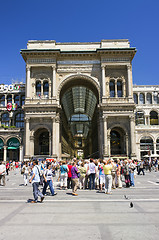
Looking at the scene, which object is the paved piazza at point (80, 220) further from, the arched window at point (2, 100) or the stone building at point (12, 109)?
the arched window at point (2, 100)

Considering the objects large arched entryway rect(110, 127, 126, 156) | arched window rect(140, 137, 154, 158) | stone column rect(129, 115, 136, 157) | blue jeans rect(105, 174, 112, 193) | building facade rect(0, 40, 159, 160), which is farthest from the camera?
arched window rect(140, 137, 154, 158)

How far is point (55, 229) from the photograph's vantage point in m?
6.93

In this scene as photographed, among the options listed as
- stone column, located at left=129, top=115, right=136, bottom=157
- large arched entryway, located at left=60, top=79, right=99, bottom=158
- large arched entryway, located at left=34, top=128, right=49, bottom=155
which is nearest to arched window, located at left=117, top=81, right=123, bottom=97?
large arched entryway, located at left=60, top=79, right=99, bottom=158

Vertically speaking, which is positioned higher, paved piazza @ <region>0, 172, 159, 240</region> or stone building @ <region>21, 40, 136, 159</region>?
stone building @ <region>21, 40, 136, 159</region>

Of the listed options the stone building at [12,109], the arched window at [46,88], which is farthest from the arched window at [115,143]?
the stone building at [12,109]

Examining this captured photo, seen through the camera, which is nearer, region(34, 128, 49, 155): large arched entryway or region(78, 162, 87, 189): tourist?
region(78, 162, 87, 189): tourist

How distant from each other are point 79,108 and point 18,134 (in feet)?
103

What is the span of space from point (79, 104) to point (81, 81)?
27.5 metres

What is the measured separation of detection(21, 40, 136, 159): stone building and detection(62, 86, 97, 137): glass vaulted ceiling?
11.7 meters

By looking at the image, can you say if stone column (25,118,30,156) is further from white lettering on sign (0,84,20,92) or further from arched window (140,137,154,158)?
arched window (140,137,154,158)

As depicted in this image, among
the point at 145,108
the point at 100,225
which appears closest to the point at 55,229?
the point at 100,225

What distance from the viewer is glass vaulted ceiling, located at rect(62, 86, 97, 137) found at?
204 feet

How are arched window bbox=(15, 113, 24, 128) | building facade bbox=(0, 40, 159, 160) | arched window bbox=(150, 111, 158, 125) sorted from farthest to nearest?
arched window bbox=(150, 111, 158, 125)
arched window bbox=(15, 113, 24, 128)
building facade bbox=(0, 40, 159, 160)

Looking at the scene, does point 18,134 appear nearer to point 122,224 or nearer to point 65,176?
point 65,176
